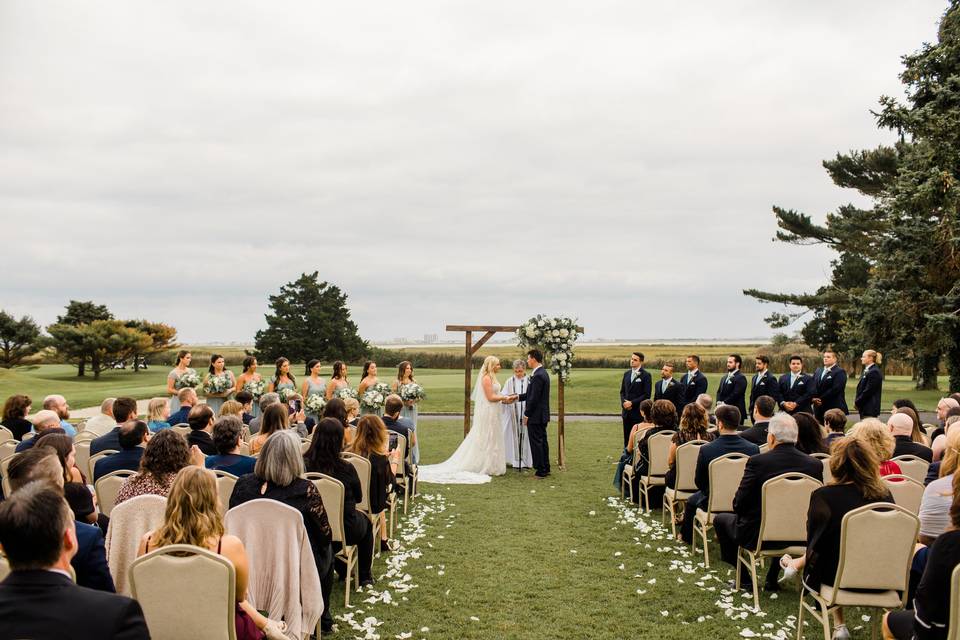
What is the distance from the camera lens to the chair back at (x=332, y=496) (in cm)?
544

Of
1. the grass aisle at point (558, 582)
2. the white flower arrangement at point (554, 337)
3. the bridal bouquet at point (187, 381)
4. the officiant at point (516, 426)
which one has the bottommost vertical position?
the grass aisle at point (558, 582)

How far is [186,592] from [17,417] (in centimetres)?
688

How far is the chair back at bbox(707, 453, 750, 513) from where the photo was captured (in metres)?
6.43

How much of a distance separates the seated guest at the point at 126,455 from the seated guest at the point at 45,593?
12.4ft

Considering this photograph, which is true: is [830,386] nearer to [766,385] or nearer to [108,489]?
[766,385]

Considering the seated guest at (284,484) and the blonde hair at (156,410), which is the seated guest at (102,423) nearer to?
the blonde hair at (156,410)

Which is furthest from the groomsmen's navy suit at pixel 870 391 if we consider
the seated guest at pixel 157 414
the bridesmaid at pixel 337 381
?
the seated guest at pixel 157 414

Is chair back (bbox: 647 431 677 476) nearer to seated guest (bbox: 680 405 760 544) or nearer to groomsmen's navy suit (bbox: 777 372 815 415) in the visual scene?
seated guest (bbox: 680 405 760 544)

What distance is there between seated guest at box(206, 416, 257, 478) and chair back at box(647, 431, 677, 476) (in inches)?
196

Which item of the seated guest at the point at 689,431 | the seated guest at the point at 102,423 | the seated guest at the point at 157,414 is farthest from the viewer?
the seated guest at the point at 102,423

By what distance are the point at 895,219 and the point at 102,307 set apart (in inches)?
1815

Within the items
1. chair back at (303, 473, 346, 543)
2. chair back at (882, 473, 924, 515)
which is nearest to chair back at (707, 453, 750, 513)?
chair back at (882, 473, 924, 515)

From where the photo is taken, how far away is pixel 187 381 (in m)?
12.1

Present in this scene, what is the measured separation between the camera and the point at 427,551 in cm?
741
